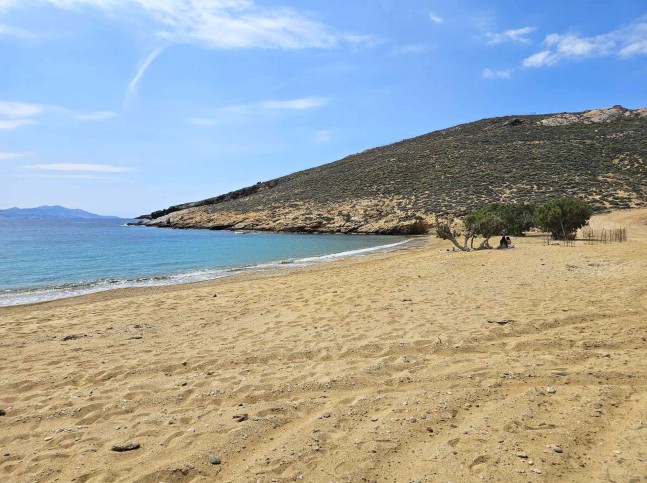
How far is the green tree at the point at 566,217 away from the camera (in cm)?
2316

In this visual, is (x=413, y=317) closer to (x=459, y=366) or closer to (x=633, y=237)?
(x=459, y=366)

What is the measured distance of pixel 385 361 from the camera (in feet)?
18.8

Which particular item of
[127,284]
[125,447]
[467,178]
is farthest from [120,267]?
[467,178]

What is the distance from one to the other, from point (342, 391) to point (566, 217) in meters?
23.4

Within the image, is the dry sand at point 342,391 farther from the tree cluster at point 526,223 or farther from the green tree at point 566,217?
the green tree at point 566,217

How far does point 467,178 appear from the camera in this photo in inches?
1901

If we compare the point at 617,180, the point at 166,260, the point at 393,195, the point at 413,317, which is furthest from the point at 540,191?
the point at 413,317

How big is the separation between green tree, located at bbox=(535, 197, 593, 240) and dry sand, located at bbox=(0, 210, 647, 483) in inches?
602

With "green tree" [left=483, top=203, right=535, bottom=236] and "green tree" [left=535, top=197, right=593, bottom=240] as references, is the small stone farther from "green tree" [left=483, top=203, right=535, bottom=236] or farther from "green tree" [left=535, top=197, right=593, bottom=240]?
"green tree" [left=483, top=203, right=535, bottom=236]

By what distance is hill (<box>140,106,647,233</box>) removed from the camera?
41.9 meters

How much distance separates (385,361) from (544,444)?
2.38m

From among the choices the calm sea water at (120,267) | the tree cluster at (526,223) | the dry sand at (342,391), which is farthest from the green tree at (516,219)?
the dry sand at (342,391)

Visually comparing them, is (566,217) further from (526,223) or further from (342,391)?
(342,391)

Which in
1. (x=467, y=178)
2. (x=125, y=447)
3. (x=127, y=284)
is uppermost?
(x=467, y=178)
